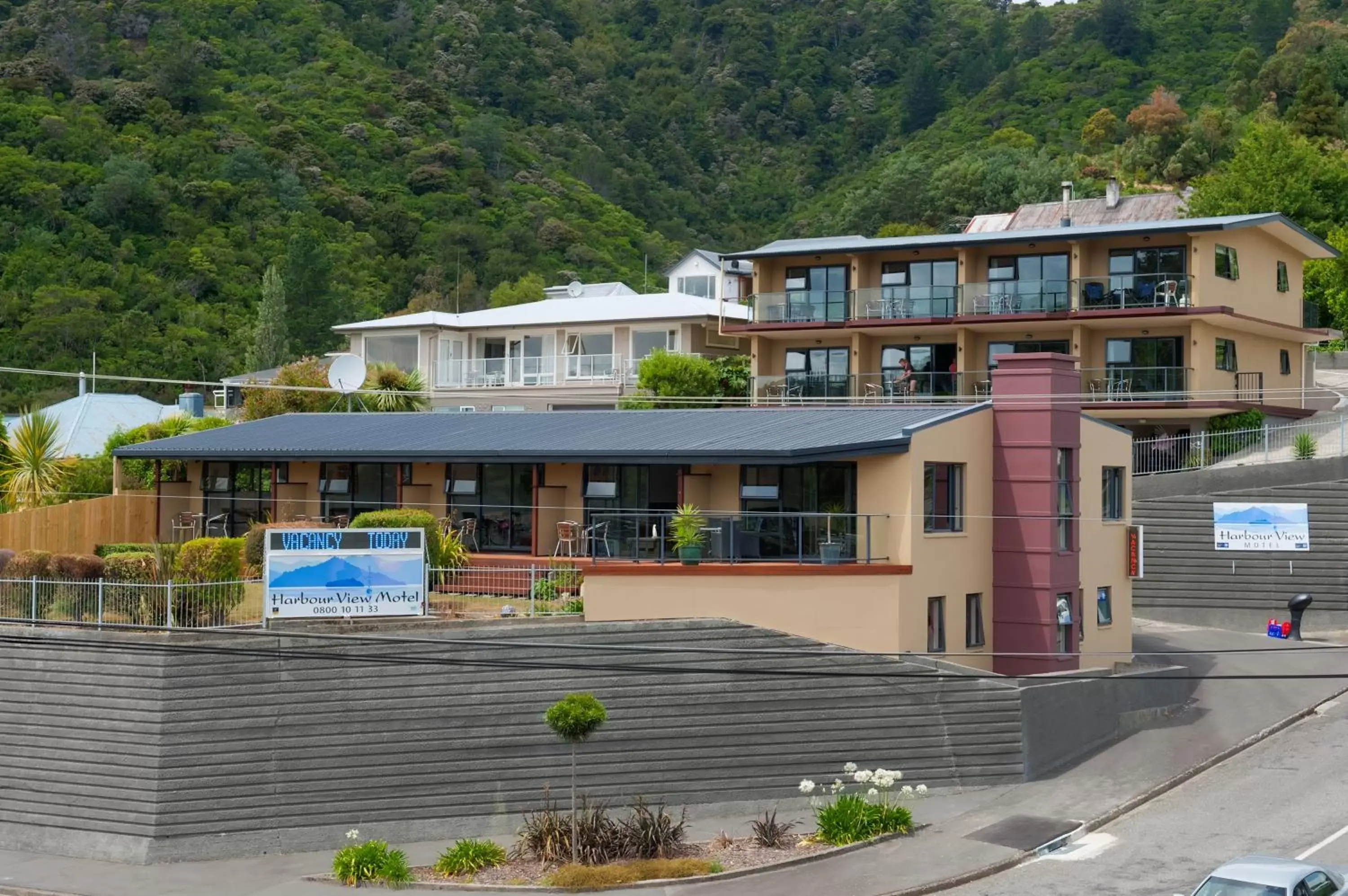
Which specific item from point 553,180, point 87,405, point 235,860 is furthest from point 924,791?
point 553,180

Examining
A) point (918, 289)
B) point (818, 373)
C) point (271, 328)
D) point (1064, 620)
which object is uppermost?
point (271, 328)

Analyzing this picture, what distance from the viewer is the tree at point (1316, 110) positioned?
91062 mm

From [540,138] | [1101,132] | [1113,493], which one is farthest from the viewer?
[540,138]

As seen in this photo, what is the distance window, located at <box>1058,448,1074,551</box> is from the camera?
3409 cm

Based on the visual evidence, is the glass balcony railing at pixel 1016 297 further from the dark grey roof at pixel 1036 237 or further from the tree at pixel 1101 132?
the tree at pixel 1101 132

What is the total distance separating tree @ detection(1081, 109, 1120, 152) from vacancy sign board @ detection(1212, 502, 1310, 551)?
74.4m

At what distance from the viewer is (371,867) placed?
2517 centimetres

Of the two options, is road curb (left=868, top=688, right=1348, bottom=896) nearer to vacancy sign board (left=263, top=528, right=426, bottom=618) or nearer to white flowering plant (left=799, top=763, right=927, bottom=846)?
white flowering plant (left=799, top=763, right=927, bottom=846)

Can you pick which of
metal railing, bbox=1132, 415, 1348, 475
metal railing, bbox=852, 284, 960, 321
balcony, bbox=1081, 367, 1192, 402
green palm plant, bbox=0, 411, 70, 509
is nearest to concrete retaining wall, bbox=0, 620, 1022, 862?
green palm plant, bbox=0, 411, 70, 509

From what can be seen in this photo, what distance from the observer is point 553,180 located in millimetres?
114875

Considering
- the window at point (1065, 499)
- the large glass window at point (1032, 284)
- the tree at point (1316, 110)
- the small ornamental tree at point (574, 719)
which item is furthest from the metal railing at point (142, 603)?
the tree at point (1316, 110)

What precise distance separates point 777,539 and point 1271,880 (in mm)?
13417

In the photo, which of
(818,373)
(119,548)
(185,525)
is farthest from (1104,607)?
(119,548)

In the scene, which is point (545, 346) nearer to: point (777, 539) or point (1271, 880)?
point (777, 539)
